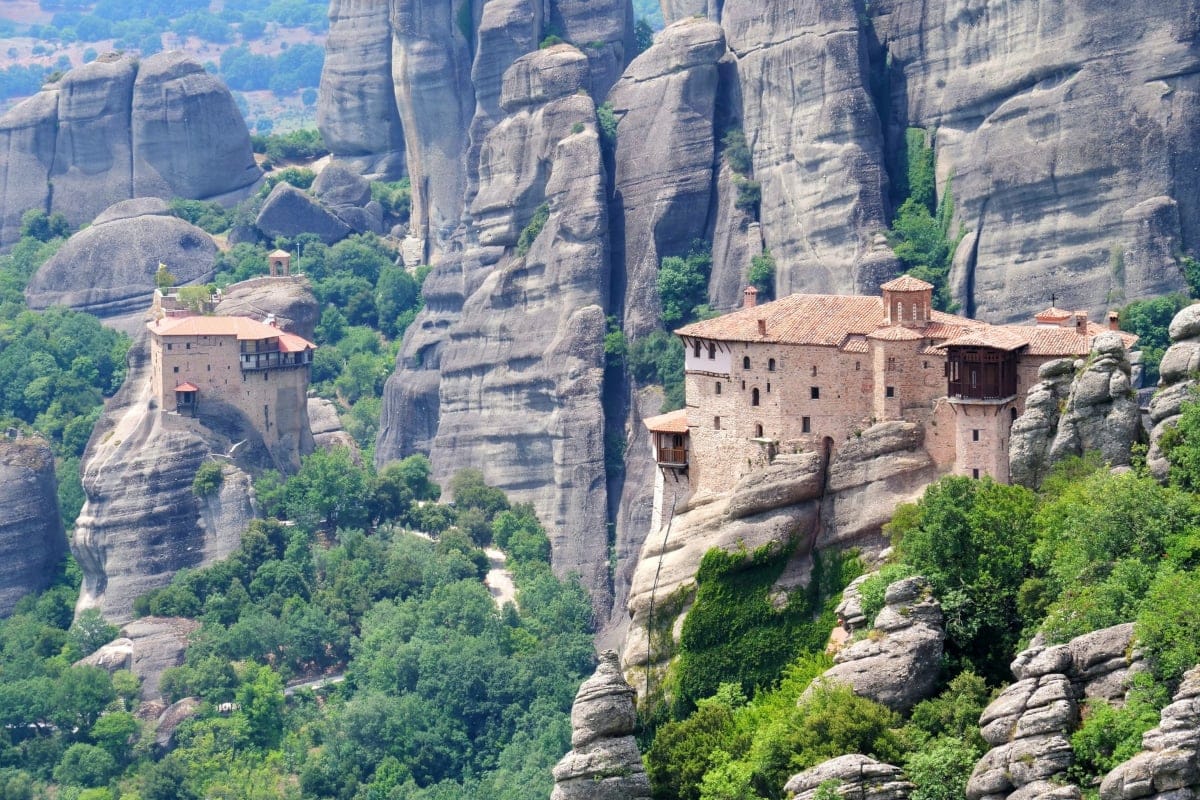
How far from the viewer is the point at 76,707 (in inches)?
3989

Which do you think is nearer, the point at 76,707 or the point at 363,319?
the point at 76,707

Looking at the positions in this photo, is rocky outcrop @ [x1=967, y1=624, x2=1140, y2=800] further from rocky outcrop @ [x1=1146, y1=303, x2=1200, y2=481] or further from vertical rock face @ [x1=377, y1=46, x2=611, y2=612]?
vertical rock face @ [x1=377, y1=46, x2=611, y2=612]

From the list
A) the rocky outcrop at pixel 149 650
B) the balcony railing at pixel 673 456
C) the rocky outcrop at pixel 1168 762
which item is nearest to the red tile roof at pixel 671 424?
the balcony railing at pixel 673 456

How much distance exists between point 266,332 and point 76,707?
17184 mm

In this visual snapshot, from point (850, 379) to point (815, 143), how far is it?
3112cm

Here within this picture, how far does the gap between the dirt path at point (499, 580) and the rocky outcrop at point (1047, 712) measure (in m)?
44.3

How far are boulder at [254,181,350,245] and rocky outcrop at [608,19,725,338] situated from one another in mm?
27761

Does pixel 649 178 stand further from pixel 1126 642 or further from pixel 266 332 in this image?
pixel 1126 642

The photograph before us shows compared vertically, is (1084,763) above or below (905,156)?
below

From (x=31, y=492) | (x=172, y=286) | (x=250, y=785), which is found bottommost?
(x=250, y=785)

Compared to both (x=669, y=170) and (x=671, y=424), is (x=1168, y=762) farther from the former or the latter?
(x=669, y=170)

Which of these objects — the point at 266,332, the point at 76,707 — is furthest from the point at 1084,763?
the point at 266,332

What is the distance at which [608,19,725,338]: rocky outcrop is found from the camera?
108m

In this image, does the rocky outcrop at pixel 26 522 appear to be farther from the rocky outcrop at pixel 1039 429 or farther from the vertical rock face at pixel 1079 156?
the rocky outcrop at pixel 1039 429
